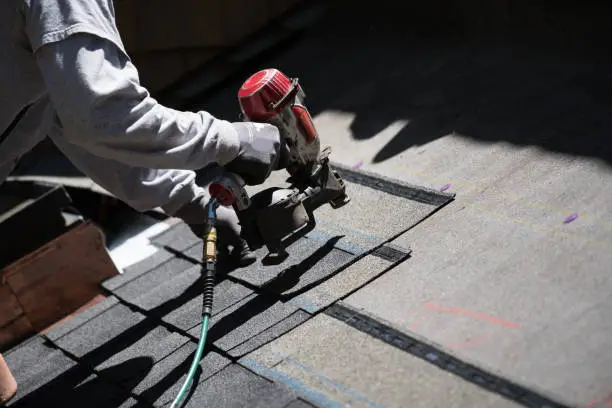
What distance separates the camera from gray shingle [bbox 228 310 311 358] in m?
2.89

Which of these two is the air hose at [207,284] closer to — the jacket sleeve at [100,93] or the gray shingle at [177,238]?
the jacket sleeve at [100,93]

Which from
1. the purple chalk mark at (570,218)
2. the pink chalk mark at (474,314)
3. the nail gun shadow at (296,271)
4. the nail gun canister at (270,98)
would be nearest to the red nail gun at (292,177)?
the nail gun canister at (270,98)

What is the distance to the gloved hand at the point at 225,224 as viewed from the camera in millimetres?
3408

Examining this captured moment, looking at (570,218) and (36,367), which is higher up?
(570,218)

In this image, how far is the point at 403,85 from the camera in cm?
446

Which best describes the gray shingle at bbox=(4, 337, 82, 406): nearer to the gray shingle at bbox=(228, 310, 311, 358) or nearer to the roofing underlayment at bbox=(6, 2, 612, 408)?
the roofing underlayment at bbox=(6, 2, 612, 408)

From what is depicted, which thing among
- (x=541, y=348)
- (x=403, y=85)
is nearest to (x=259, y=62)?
(x=403, y=85)

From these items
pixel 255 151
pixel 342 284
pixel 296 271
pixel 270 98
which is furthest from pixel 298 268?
pixel 270 98

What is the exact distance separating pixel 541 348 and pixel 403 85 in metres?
2.29

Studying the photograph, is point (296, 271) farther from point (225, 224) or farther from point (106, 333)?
point (106, 333)

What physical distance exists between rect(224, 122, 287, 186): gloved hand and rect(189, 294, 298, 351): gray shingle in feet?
1.59

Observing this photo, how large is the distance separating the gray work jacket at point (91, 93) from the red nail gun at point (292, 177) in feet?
0.57

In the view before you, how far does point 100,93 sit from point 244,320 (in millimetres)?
1034

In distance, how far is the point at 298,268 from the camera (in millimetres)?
3244
